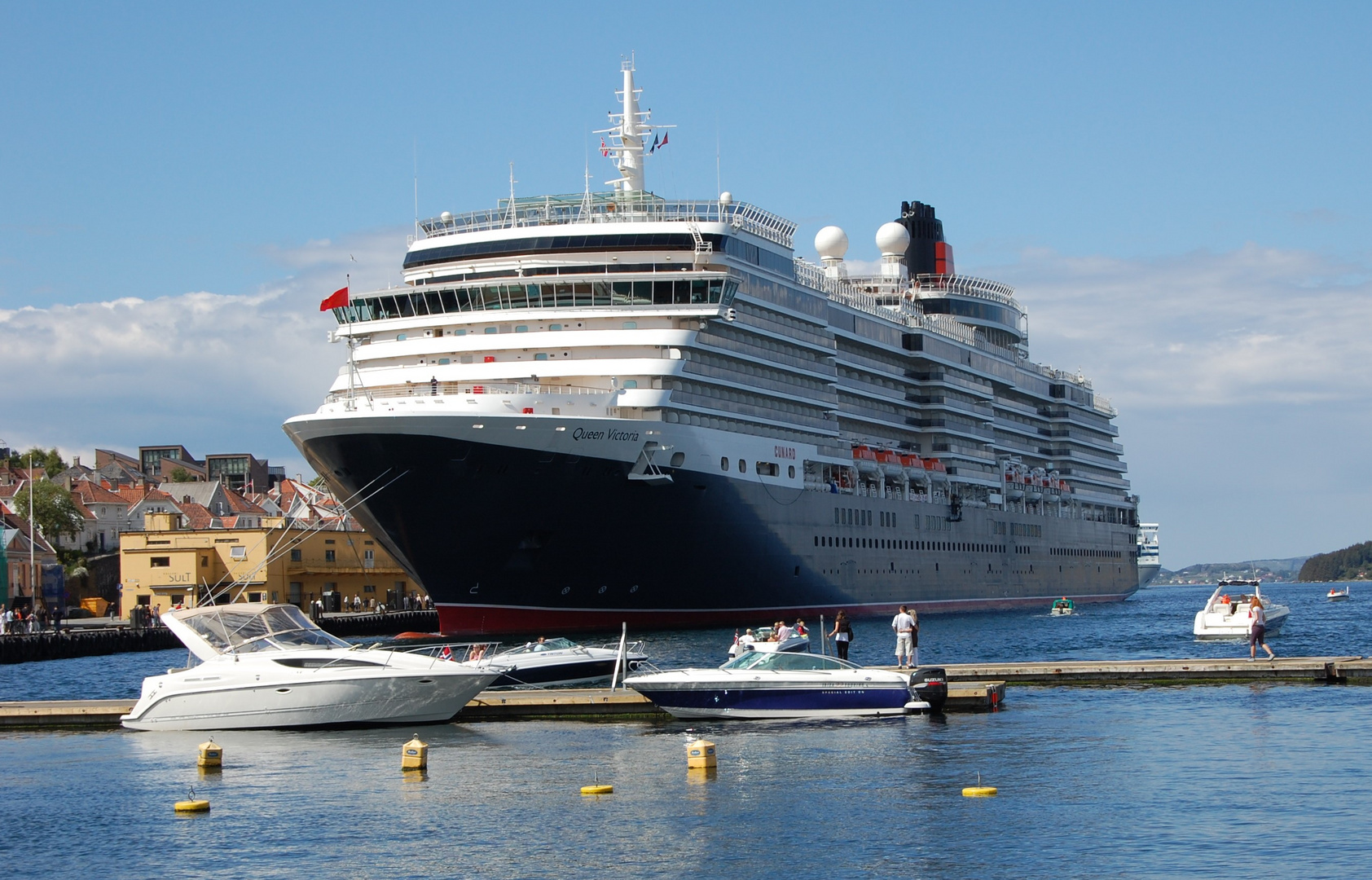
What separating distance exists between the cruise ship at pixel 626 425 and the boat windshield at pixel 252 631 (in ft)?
49.5

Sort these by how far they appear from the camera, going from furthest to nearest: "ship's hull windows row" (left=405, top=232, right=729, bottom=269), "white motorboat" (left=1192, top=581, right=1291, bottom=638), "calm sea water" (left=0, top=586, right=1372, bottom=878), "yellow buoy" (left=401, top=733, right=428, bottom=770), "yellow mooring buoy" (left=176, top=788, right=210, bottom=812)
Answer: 1. "ship's hull windows row" (left=405, top=232, right=729, bottom=269)
2. "white motorboat" (left=1192, top=581, right=1291, bottom=638)
3. "yellow buoy" (left=401, top=733, right=428, bottom=770)
4. "yellow mooring buoy" (left=176, top=788, right=210, bottom=812)
5. "calm sea water" (left=0, top=586, right=1372, bottom=878)

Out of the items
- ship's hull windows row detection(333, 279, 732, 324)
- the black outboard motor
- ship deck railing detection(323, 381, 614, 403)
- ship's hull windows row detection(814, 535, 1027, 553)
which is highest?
ship's hull windows row detection(333, 279, 732, 324)

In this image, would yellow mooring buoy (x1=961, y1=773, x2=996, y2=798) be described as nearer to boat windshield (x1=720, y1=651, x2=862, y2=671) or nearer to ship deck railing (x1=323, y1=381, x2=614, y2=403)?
boat windshield (x1=720, y1=651, x2=862, y2=671)

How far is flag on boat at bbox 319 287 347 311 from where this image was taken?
156 ft

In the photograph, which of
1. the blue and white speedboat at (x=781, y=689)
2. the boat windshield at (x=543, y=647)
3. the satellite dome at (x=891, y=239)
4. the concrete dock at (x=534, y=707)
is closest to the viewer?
the blue and white speedboat at (x=781, y=689)

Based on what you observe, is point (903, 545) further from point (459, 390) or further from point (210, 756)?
point (210, 756)

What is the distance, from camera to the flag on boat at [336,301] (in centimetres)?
4759

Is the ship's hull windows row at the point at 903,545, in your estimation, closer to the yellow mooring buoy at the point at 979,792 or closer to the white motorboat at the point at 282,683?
the white motorboat at the point at 282,683

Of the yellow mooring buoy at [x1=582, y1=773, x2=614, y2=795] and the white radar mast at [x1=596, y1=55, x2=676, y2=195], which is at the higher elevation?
the white radar mast at [x1=596, y1=55, x2=676, y2=195]

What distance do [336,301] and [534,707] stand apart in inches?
847

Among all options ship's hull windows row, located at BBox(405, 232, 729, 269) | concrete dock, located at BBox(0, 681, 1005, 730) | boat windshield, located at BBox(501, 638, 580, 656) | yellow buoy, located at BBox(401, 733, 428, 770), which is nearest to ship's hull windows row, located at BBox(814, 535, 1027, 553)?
ship's hull windows row, located at BBox(405, 232, 729, 269)

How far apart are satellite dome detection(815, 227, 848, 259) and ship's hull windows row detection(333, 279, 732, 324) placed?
86.9 ft

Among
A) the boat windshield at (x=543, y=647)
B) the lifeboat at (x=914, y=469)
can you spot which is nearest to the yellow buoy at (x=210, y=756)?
the boat windshield at (x=543, y=647)

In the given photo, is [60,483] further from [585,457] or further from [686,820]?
[686,820]
